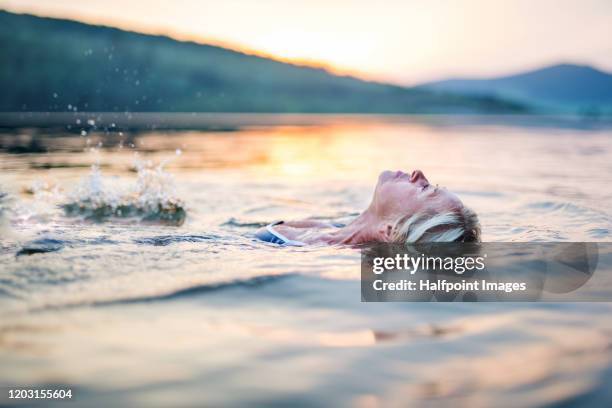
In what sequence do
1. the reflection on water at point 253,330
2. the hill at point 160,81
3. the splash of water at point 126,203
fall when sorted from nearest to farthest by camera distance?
1. the reflection on water at point 253,330
2. the splash of water at point 126,203
3. the hill at point 160,81

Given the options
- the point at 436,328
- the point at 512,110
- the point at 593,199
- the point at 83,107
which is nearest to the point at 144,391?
the point at 436,328

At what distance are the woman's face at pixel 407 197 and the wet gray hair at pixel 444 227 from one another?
0.06m

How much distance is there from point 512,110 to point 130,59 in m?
99.5

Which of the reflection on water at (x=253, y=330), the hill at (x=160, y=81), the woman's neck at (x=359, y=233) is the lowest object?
the reflection on water at (x=253, y=330)

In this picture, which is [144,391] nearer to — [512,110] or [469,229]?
[469,229]

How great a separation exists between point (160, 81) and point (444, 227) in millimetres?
135411

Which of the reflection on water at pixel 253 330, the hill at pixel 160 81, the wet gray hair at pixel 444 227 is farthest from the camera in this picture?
the hill at pixel 160 81

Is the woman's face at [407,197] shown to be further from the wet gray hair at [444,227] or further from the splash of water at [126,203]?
the splash of water at [126,203]

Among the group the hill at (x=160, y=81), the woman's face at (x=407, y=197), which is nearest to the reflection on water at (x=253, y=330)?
the woman's face at (x=407, y=197)

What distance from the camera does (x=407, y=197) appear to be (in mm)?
5324

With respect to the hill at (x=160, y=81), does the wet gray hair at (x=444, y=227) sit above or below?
below

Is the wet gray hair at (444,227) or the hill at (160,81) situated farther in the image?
the hill at (160,81)

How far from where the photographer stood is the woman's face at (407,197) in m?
5.12

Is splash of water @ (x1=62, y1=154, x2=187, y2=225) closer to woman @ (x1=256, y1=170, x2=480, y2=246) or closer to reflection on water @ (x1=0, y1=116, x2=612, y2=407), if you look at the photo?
reflection on water @ (x1=0, y1=116, x2=612, y2=407)
